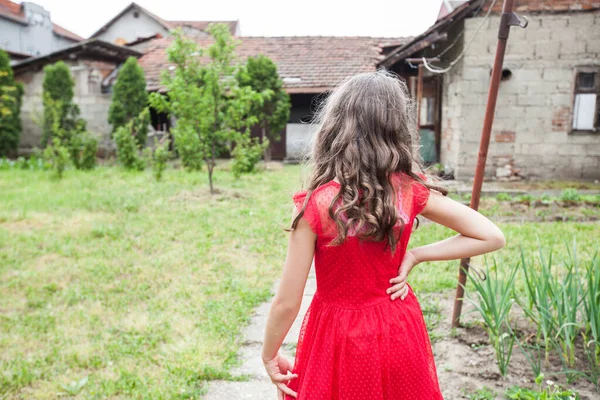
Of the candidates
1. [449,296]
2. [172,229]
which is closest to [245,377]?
[449,296]

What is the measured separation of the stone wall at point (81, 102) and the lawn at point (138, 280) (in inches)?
298

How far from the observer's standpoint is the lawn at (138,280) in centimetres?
321

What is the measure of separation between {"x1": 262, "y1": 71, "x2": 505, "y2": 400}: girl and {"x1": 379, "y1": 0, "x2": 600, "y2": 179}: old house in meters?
8.68

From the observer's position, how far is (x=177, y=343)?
11.7 ft

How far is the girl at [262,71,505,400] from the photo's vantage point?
1512 millimetres

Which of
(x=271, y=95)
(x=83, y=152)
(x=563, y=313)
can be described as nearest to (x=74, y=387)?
(x=563, y=313)

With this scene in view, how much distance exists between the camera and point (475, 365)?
2.95m

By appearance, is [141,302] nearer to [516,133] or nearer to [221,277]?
[221,277]

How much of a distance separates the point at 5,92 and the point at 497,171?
1337 centimetres

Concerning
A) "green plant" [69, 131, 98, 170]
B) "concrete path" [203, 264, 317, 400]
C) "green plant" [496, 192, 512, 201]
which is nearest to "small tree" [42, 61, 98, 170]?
"green plant" [69, 131, 98, 170]

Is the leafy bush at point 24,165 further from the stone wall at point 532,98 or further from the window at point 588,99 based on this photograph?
the window at point 588,99

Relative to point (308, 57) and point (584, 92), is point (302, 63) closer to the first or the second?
point (308, 57)

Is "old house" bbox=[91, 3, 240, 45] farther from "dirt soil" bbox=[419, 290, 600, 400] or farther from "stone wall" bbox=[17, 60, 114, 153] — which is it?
"dirt soil" bbox=[419, 290, 600, 400]

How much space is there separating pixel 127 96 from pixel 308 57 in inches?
244
